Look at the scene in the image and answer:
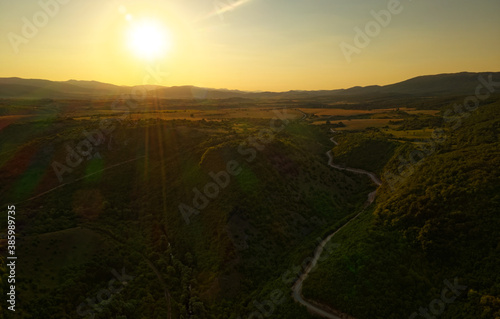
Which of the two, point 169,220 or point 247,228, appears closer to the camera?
point 247,228

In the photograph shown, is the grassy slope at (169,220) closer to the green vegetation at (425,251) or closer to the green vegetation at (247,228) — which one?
the green vegetation at (247,228)

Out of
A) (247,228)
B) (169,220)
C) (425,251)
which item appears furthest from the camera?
(169,220)

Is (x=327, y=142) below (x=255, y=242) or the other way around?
the other way around

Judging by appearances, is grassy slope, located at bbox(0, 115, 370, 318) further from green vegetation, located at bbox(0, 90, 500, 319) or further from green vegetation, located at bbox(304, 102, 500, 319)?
green vegetation, located at bbox(304, 102, 500, 319)

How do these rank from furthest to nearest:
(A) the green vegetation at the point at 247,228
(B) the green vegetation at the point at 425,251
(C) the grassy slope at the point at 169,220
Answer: (C) the grassy slope at the point at 169,220, (A) the green vegetation at the point at 247,228, (B) the green vegetation at the point at 425,251

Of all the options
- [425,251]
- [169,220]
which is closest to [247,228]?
[169,220]

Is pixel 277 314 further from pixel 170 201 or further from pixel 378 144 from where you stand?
pixel 378 144

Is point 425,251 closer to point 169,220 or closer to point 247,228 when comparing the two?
point 247,228

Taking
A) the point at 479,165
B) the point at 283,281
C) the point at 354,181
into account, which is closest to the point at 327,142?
the point at 354,181

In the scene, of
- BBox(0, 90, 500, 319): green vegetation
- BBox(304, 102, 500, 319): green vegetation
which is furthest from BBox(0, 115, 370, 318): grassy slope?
BBox(304, 102, 500, 319): green vegetation

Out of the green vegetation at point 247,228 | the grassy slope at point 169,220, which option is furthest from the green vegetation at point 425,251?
the grassy slope at point 169,220

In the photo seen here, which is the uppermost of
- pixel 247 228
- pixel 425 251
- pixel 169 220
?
pixel 425 251
